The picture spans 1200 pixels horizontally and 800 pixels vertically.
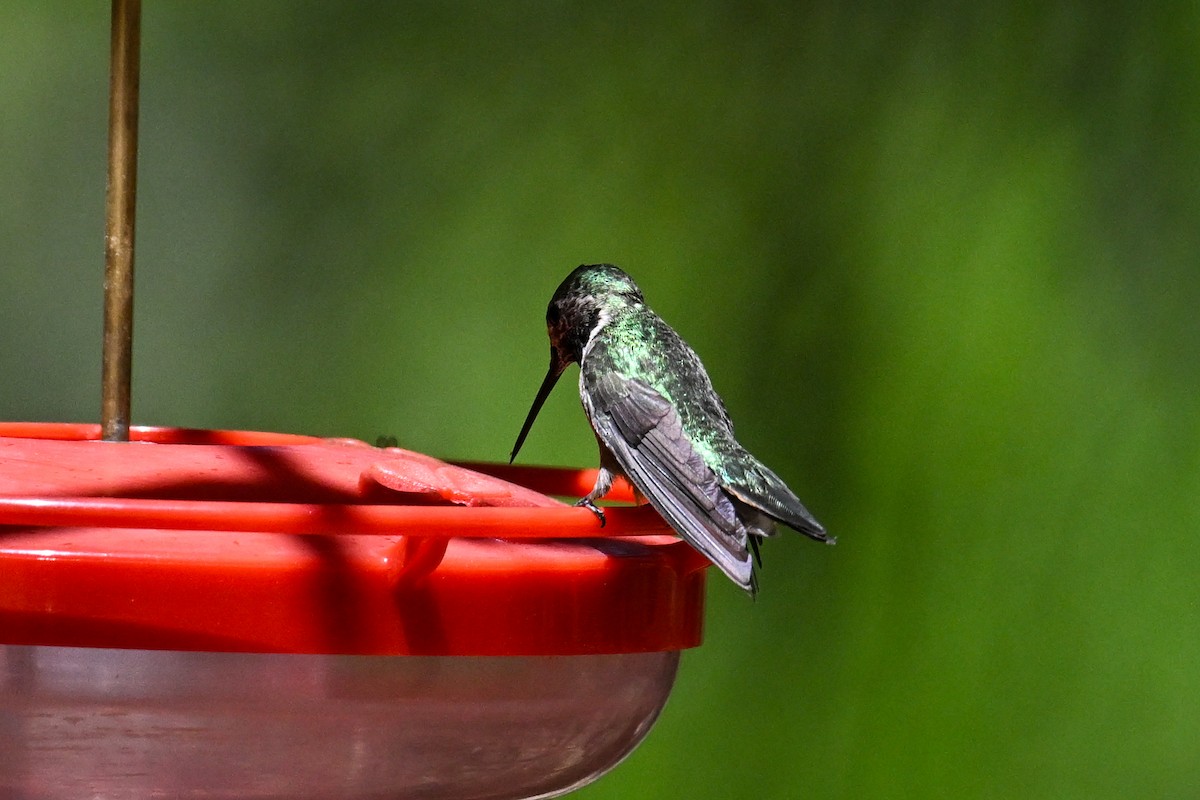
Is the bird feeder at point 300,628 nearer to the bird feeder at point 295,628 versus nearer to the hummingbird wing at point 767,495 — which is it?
the bird feeder at point 295,628

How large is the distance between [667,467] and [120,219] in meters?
0.69

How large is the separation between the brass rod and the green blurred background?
2.03 meters

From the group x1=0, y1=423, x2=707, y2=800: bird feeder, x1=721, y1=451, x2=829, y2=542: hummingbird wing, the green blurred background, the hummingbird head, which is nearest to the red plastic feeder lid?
x1=0, y1=423, x2=707, y2=800: bird feeder

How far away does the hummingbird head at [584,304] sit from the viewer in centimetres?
223

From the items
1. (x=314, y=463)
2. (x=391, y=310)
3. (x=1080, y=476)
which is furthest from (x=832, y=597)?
(x=314, y=463)

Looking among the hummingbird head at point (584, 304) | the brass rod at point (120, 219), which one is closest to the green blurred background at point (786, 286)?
the hummingbird head at point (584, 304)

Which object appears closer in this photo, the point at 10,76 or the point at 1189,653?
the point at 1189,653

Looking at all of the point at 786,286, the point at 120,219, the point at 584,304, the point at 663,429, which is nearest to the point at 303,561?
the point at 120,219

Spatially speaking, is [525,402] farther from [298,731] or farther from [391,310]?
[298,731]

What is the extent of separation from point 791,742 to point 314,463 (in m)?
2.21

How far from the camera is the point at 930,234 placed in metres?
3.22

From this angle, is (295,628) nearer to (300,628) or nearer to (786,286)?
(300,628)

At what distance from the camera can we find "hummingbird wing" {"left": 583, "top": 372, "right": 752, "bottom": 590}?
1.35m

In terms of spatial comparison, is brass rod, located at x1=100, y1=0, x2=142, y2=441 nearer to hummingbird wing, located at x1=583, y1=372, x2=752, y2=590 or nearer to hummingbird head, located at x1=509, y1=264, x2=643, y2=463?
hummingbird wing, located at x1=583, y1=372, x2=752, y2=590
